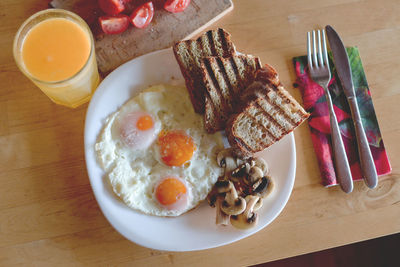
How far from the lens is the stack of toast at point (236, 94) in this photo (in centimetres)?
170

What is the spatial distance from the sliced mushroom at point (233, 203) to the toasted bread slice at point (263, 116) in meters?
0.21

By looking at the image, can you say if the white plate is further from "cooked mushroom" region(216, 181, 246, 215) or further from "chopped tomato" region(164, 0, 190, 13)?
"chopped tomato" region(164, 0, 190, 13)

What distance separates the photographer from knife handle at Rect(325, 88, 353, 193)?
6.23 ft

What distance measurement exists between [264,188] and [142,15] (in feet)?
3.73

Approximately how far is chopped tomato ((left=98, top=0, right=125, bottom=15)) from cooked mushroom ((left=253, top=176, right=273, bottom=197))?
119 cm

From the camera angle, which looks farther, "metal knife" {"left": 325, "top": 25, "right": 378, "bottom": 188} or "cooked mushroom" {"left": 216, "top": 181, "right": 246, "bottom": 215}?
"metal knife" {"left": 325, "top": 25, "right": 378, "bottom": 188}

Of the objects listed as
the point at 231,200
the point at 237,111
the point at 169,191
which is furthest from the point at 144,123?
the point at 231,200

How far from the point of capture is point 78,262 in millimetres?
1843

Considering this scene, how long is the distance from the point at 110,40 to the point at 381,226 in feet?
6.03

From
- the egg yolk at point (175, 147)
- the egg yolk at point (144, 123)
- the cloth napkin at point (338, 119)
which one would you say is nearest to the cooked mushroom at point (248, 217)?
the egg yolk at point (175, 147)

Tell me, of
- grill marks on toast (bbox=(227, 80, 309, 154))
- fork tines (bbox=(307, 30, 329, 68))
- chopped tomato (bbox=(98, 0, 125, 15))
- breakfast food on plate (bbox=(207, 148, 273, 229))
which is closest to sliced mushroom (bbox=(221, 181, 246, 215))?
breakfast food on plate (bbox=(207, 148, 273, 229))

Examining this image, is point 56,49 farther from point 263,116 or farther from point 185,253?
point 185,253

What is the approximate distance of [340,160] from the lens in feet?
6.23

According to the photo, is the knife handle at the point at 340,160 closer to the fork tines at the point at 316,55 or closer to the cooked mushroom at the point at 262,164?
the fork tines at the point at 316,55
